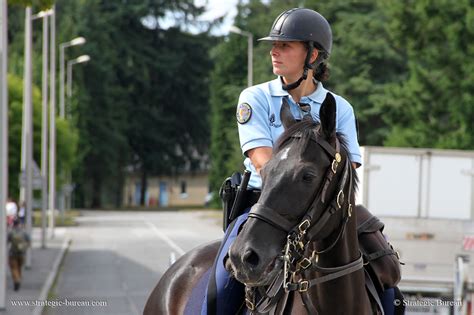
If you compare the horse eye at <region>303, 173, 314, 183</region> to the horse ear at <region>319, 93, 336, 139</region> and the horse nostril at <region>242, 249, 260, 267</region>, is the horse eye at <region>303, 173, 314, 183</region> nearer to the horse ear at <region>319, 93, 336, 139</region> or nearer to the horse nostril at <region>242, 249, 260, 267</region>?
the horse ear at <region>319, 93, 336, 139</region>

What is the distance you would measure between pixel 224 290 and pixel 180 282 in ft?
3.82

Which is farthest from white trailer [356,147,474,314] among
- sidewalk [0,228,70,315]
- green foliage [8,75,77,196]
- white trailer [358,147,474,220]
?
green foliage [8,75,77,196]

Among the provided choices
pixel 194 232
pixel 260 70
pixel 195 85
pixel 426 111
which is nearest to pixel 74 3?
pixel 195 85

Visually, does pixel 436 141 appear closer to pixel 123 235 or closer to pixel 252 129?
pixel 123 235

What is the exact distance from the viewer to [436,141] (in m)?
41.1

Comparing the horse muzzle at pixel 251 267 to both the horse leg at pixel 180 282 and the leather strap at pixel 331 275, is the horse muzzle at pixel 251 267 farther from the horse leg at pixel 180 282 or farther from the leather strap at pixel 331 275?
the horse leg at pixel 180 282

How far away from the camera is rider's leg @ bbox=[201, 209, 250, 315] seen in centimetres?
604

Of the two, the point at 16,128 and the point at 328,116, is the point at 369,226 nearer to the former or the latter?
the point at 328,116

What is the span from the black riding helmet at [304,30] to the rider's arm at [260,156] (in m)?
0.41

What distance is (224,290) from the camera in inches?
238

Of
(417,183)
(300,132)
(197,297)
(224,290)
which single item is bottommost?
(417,183)

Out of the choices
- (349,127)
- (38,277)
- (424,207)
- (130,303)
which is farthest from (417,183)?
(349,127)

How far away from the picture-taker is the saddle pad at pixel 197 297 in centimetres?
665

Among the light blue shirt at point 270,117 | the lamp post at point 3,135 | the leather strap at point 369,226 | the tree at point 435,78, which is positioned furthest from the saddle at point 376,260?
the tree at point 435,78
